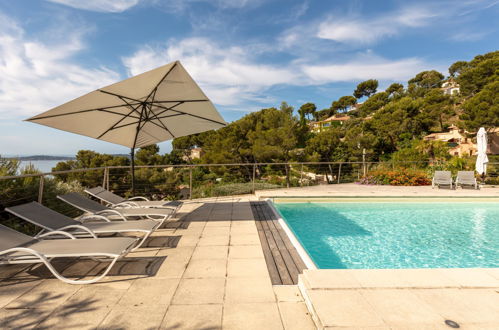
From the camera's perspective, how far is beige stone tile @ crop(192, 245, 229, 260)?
3.17 metres

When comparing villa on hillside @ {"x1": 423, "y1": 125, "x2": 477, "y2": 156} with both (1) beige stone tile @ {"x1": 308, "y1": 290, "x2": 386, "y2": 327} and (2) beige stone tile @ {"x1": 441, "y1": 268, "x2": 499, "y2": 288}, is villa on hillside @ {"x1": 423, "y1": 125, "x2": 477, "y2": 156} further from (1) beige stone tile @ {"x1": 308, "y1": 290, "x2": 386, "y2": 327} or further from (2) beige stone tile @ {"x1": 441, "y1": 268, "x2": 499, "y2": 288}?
(1) beige stone tile @ {"x1": 308, "y1": 290, "x2": 386, "y2": 327}

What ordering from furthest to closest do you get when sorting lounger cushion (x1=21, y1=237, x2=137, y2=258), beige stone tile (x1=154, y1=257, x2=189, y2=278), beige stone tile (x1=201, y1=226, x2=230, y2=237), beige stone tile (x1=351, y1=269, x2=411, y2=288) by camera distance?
1. beige stone tile (x1=201, y1=226, x2=230, y2=237)
2. beige stone tile (x1=154, y1=257, x2=189, y2=278)
3. lounger cushion (x1=21, y1=237, x2=137, y2=258)
4. beige stone tile (x1=351, y1=269, x2=411, y2=288)

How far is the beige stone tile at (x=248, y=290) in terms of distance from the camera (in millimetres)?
2205

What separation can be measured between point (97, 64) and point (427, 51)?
2675 centimetres

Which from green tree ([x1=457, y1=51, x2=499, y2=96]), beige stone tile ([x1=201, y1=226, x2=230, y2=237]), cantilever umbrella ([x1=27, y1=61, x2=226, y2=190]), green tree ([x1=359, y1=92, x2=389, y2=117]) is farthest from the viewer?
green tree ([x1=359, y1=92, x2=389, y2=117])

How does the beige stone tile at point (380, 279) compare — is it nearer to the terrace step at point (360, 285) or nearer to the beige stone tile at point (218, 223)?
the terrace step at point (360, 285)

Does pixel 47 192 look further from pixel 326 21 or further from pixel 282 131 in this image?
Answer: pixel 282 131

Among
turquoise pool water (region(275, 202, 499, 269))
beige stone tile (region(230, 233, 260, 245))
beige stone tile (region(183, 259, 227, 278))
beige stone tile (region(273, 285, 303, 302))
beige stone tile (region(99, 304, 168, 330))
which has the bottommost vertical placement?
turquoise pool water (region(275, 202, 499, 269))

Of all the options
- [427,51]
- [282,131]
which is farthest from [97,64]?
[427,51]

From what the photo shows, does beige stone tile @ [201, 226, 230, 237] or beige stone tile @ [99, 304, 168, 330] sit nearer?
beige stone tile @ [99, 304, 168, 330]

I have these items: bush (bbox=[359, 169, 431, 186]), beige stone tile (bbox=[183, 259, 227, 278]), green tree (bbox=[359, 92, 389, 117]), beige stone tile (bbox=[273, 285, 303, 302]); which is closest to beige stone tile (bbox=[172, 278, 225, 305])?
beige stone tile (bbox=[183, 259, 227, 278])

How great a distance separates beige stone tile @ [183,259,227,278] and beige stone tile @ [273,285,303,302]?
610 mm

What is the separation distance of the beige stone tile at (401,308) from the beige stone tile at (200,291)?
122 centimetres

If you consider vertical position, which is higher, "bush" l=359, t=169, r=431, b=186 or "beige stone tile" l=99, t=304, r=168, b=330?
"bush" l=359, t=169, r=431, b=186
